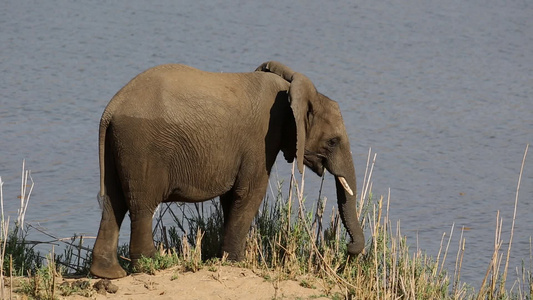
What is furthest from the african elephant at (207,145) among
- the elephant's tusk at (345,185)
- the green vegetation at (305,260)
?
the green vegetation at (305,260)

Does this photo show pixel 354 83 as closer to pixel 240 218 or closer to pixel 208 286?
pixel 240 218

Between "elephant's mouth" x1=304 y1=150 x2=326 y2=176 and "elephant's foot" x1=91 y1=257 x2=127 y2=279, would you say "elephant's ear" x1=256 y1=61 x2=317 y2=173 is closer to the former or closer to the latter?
"elephant's mouth" x1=304 y1=150 x2=326 y2=176

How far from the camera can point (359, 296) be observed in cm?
871

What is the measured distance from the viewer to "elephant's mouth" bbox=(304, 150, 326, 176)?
30.9 feet

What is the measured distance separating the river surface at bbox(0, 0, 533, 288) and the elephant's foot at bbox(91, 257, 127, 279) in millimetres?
3214

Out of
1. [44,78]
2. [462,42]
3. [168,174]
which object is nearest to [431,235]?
[168,174]

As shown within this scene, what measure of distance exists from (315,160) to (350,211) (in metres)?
0.51

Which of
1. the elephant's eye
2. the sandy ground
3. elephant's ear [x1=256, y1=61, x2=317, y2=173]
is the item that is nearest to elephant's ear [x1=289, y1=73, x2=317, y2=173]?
elephant's ear [x1=256, y1=61, x2=317, y2=173]

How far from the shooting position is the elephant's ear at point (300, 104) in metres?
8.96

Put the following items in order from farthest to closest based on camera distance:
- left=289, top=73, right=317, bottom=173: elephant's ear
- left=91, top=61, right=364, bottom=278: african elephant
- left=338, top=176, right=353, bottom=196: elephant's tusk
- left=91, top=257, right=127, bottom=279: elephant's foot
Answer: left=338, top=176, right=353, bottom=196: elephant's tusk
left=289, top=73, right=317, bottom=173: elephant's ear
left=91, top=257, right=127, bottom=279: elephant's foot
left=91, top=61, right=364, bottom=278: african elephant

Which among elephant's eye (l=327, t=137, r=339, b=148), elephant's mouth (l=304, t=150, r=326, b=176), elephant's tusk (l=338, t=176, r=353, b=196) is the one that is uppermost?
elephant's eye (l=327, t=137, r=339, b=148)

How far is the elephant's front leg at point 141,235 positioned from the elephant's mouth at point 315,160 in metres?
1.39

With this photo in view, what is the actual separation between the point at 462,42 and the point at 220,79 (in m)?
12.8

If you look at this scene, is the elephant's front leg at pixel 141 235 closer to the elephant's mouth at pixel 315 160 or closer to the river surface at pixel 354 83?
the elephant's mouth at pixel 315 160
